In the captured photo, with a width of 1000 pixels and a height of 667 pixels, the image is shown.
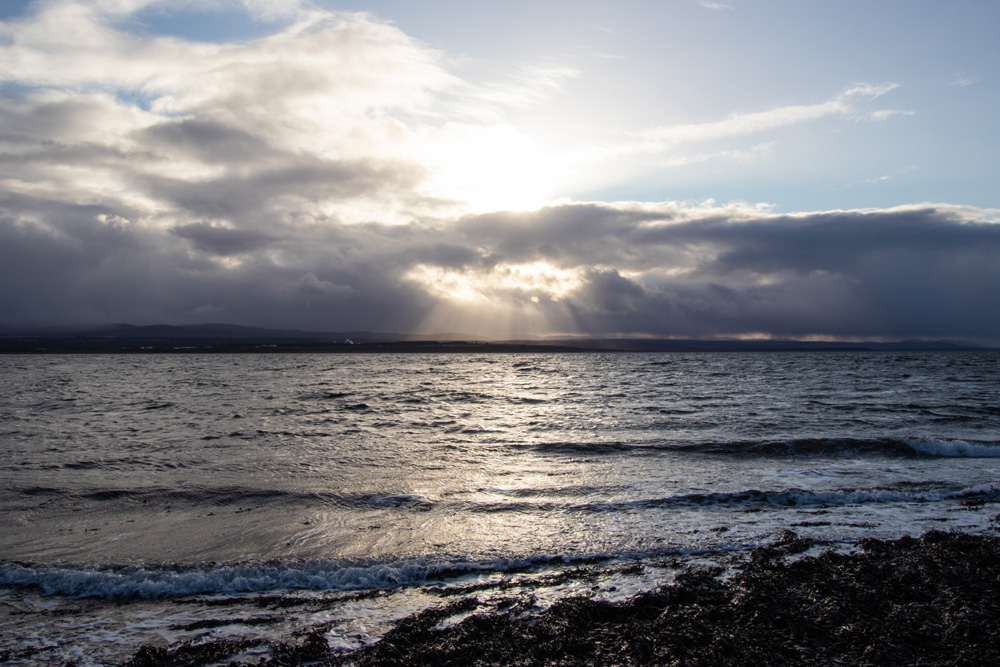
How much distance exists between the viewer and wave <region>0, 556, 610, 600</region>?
8570 millimetres

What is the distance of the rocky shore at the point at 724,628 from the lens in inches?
242

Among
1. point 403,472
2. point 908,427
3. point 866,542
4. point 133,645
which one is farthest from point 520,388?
point 133,645

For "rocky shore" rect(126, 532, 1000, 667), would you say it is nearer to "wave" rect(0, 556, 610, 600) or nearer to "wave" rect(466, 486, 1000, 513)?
"wave" rect(0, 556, 610, 600)

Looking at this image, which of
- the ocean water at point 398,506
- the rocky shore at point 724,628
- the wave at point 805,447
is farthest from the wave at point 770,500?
the wave at point 805,447

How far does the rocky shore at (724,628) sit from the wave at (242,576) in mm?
1392

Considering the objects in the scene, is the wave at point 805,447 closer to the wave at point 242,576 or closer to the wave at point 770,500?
Answer: the wave at point 770,500

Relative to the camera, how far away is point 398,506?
1314cm

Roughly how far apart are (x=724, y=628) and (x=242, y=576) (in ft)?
23.6

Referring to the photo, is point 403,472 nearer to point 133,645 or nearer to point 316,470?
point 316,470

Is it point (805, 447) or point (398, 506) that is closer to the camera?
point (398, 506)

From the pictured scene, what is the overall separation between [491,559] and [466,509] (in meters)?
3.44

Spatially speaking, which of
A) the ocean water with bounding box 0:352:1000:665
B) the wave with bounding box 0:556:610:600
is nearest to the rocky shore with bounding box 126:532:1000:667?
the ocean water with bounding box 0:352:1000:665

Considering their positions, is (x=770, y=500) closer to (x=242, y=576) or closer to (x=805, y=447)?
(x=805, y=447)

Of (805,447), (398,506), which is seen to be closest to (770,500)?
(805,447)
